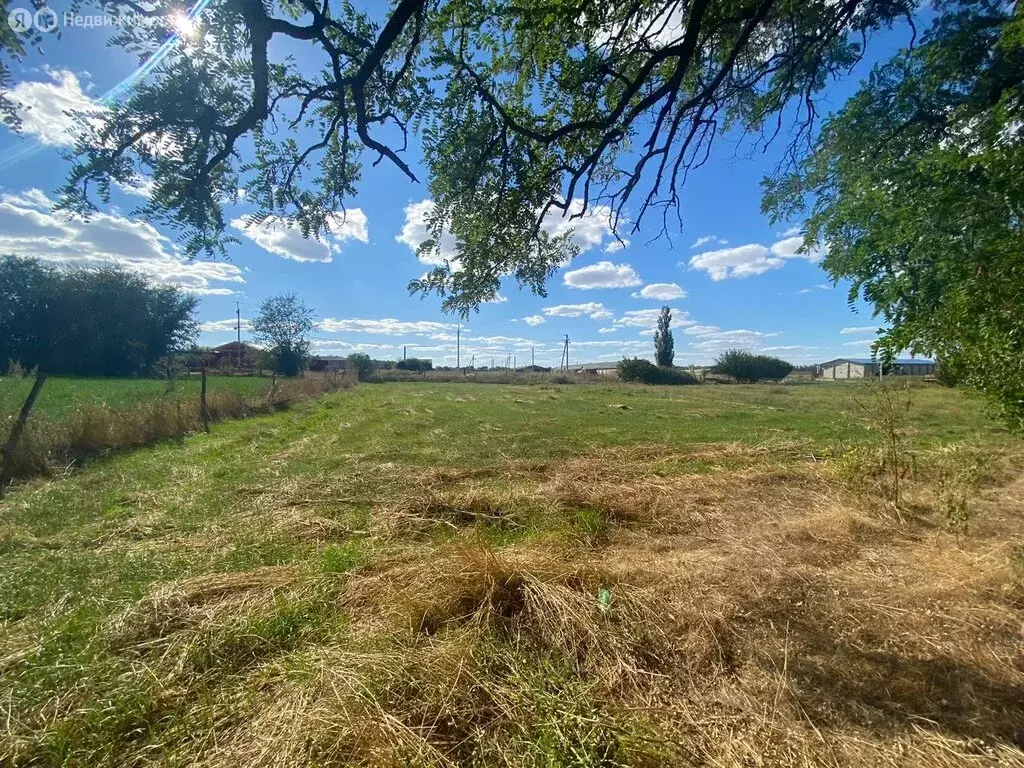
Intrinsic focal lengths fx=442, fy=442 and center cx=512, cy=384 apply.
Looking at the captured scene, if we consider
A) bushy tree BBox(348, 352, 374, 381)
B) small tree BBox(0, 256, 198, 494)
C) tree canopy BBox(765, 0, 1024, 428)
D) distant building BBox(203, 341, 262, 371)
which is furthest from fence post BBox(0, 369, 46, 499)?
bushy tree BBox(348, 352, 374, 381)

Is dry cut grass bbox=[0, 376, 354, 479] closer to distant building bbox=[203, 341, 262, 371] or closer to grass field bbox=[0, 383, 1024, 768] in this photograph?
grass field bbox=[0, 383, 1024, 768]

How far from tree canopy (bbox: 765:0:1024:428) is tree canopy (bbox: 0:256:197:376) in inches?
488

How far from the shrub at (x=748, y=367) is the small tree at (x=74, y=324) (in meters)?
56.0

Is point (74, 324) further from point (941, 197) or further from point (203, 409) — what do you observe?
point (941, 197)

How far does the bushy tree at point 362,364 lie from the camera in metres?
52.5

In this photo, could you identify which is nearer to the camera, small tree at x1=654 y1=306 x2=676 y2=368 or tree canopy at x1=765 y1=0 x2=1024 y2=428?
tree canopy at x1=765 y1=0 x2=1024 y2=428

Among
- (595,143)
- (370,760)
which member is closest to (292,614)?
(370,760)

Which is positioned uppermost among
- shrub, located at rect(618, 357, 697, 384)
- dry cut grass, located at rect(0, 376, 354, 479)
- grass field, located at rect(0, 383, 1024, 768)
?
shrub, located at rect(618, 357, 697, 384)

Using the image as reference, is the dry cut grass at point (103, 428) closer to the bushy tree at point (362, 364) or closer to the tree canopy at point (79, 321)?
the tree canopy at point (79, 321)

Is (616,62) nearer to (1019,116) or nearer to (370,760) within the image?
(1019,116)

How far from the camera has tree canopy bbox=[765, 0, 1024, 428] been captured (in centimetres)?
307

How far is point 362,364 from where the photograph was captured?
55.1 meters

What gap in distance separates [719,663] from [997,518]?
4.69 meters

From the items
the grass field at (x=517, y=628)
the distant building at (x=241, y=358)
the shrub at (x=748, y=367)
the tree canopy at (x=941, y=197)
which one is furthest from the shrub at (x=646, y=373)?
the grass field at (x=517, y=628)
